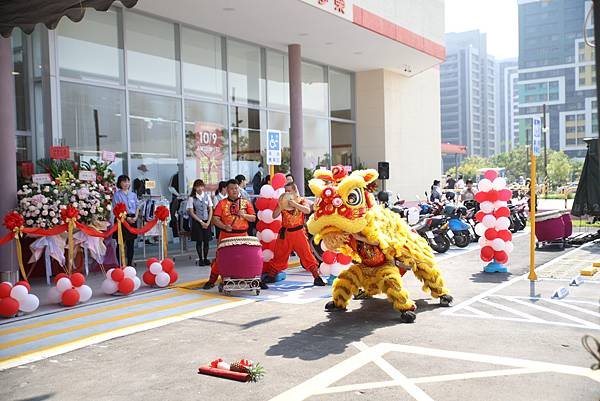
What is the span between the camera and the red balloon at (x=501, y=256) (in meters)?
10.3

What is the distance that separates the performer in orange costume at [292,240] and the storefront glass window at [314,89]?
1020cm

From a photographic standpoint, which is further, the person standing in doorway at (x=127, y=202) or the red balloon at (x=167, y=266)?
the person standing in doorway at (x=127, y=202)

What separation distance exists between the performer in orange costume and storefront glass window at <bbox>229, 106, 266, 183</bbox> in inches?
260

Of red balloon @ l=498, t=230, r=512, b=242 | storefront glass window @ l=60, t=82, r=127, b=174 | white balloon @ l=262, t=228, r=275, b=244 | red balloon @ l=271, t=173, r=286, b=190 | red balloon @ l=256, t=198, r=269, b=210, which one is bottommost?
red balloon @ l=498, t=230, r=512, b=242

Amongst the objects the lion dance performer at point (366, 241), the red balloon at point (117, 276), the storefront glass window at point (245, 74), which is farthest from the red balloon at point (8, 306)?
the storefront glass window at point (245, 74)

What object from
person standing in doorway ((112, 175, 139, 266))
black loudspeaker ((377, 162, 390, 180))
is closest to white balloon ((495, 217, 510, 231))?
person standing in doorway ((112, 175, 139, 266))

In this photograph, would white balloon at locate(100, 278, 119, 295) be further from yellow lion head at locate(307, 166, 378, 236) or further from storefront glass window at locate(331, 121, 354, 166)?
storefront glass window at locate(331, 121, 354, 166)

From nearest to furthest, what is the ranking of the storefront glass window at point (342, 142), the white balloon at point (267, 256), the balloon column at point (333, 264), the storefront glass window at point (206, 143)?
1. the balloon column at point (333, 264)
2. the white balloon at point (267, 256)
3. the storefront glass window at point (206, 143)
4. the storefront glass window at point (342, 142)

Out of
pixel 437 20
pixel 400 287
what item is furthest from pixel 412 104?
pixel 400 287

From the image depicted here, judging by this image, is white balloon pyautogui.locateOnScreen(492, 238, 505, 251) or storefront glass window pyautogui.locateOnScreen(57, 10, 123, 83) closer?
white balloon pyautogui.locateOnScreen(492, 238, 505, 251)

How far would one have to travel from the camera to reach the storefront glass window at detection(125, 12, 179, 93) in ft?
43.4

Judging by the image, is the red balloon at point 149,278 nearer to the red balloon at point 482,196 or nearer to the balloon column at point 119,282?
the balloon column at point 119,282

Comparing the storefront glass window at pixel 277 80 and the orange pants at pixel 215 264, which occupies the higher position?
the storefront glass window at pixel 277 80

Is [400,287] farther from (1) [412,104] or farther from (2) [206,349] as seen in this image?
(1) [412,104]
